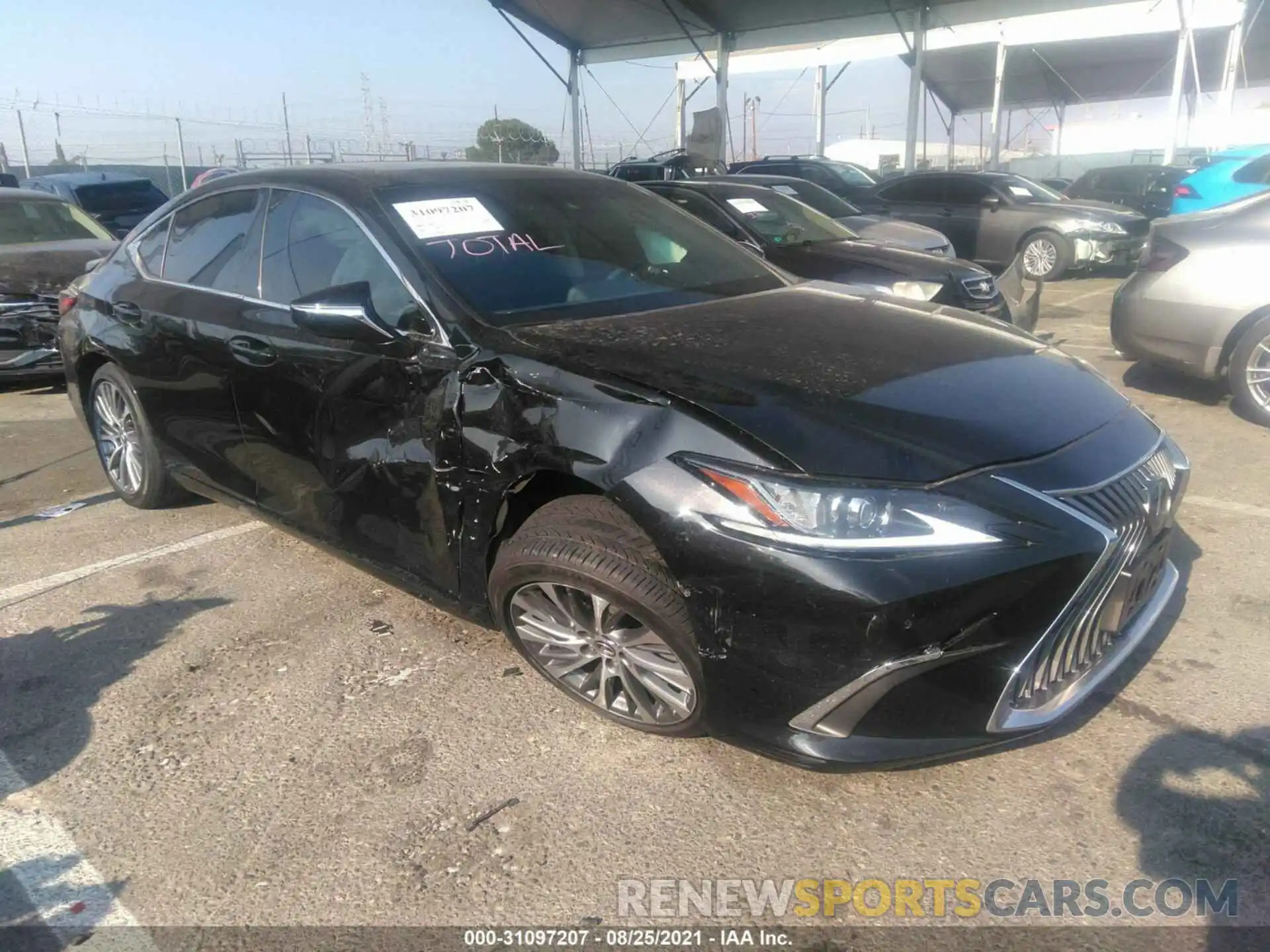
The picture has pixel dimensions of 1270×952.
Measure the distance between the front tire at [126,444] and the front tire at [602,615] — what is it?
7.50ft

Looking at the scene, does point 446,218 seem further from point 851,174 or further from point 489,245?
point 851,174

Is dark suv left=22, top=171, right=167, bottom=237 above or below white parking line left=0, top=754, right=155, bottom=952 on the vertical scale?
above

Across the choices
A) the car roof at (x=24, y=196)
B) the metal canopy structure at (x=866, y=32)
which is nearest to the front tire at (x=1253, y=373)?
the car roof at (x=24, y=196)

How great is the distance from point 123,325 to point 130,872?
2.65 meters

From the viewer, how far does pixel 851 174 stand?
16.2 m

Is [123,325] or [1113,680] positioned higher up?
[123,325]

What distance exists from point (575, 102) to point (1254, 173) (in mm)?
17680

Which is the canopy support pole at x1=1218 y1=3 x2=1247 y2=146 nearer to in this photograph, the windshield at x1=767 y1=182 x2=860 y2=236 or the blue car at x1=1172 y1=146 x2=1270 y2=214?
the blue car at x1=1172 y1=146 x2=1270 y2=214

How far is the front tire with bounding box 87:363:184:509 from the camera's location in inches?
166

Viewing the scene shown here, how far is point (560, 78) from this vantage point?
982 inches

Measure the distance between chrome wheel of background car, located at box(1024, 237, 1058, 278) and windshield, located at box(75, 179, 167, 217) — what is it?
1131 centimetres

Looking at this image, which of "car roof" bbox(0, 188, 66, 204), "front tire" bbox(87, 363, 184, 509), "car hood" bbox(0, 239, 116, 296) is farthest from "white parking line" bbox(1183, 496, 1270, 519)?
"car roof" bbox(0, 188, 66, 204)

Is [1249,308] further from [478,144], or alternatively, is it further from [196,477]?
[478,144]

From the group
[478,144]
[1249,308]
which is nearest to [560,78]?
[478,144]
